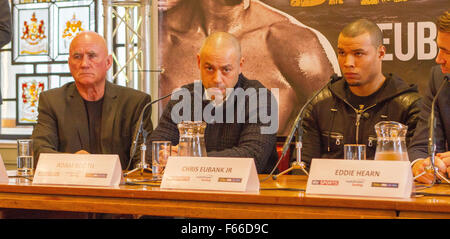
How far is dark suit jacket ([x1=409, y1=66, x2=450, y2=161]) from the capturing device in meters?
2.46

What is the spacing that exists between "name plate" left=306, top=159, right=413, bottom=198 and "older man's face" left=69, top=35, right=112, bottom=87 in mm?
1780

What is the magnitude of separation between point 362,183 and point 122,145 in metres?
1.77

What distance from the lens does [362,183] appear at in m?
1.53

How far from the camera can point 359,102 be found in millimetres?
2893

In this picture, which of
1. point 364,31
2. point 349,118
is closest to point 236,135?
Answer: point 349,118

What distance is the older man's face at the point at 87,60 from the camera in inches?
124

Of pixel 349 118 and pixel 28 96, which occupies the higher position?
pixel 28 96

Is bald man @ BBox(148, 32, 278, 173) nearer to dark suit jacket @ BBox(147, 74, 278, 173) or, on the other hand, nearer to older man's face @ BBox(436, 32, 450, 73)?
dark suit jacket @ BBox(147, 74, 278, 173)

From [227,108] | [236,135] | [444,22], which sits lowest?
[236,135]

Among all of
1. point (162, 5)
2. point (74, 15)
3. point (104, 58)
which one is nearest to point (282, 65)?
point (162, 5)

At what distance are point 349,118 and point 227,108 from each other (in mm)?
557

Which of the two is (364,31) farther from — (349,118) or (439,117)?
(439,117)

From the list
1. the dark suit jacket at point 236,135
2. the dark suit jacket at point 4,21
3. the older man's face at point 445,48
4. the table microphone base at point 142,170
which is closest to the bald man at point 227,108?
the dark suit jacket at point 236,135
